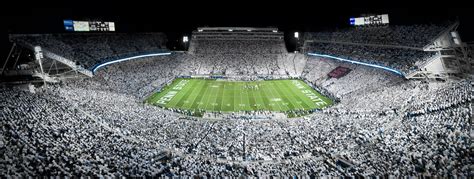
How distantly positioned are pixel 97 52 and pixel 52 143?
115 feet

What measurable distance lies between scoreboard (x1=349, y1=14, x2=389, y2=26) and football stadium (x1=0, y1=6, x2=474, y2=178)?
178 mm

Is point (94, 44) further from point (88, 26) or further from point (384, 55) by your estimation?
point (384, 55)

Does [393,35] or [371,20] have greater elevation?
[371,20]

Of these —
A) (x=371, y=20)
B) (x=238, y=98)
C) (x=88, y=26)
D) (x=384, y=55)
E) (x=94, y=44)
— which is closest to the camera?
(x=238, y=98)

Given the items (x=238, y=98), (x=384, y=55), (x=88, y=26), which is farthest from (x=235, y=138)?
(x=88, y=26)

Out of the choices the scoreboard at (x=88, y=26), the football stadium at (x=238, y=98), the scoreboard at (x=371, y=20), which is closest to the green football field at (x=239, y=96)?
the football stadium at (x=238, y=98)

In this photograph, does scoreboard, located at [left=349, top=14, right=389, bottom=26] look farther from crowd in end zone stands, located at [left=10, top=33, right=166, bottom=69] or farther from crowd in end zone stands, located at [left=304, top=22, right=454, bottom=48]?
crowd in end zone stands, located at [left=10, top=33, right=166, bottom=69]

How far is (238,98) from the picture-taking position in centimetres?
4331

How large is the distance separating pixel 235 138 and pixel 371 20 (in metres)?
41.3

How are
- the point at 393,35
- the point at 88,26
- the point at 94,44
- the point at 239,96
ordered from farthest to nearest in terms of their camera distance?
1. the point at 94,44
2. the point at 88,26
3. the point at 393,35
4. the point at 239,96

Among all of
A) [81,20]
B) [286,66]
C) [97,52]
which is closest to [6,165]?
[97,52]

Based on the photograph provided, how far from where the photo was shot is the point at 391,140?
21.5 m

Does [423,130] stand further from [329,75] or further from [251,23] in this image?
[251,23]

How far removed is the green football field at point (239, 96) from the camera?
127ft
